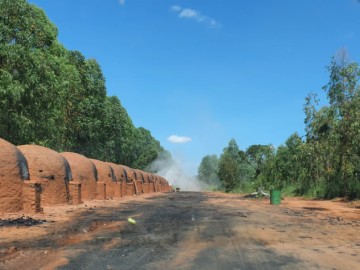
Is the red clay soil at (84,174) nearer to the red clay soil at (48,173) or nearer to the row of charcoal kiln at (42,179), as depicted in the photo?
the row of charcoal kiln at (42,179)

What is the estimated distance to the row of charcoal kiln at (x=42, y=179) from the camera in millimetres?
14734

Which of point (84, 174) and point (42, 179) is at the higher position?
point (84, 174)

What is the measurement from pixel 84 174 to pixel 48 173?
6251 mm

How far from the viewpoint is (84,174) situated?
24.7 metres

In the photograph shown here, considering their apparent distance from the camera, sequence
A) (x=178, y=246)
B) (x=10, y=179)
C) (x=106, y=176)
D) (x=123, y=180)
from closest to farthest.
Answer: (x=178, y=246) < (x=10, y=179) < (x=106, y=176) < (x=123, y=180)

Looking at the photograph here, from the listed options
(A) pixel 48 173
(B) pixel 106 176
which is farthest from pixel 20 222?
(B) pixel 106 176

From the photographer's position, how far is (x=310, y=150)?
39.2m

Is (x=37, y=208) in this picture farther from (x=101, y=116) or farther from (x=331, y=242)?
(x=101, y=116)

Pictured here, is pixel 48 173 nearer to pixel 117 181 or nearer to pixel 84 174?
pixel 84 174

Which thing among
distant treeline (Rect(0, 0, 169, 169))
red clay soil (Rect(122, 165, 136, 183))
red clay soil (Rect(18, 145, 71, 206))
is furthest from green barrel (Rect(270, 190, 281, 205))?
red clay soil (Rect(122, 165, 136, 183))

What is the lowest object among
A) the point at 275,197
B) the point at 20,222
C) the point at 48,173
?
the point at 20,222

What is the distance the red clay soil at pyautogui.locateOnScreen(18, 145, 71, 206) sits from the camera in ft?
59.1

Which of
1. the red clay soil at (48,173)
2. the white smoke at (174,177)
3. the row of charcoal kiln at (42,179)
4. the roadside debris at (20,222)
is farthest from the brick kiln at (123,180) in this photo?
the white smoke at (174,177)

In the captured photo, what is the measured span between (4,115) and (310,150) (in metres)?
26.7
